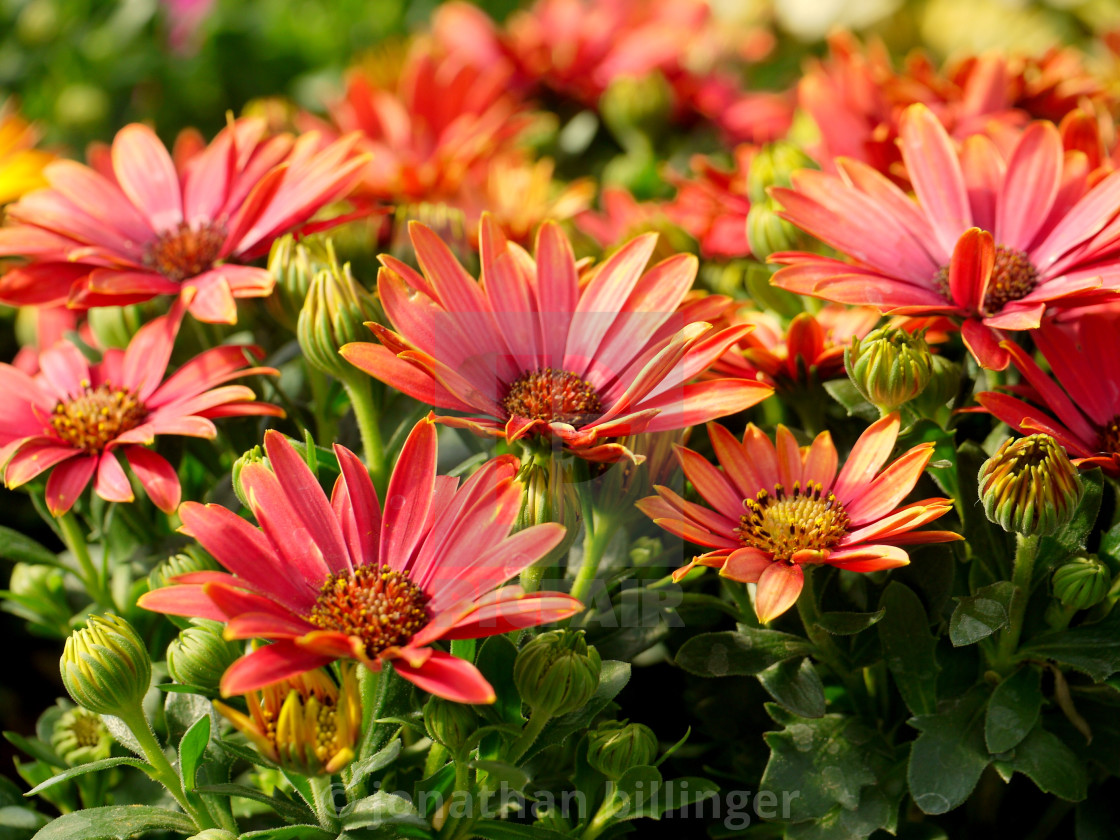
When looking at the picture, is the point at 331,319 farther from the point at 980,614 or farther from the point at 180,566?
the point at 980,614

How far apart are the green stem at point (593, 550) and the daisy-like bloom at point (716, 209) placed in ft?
1.40

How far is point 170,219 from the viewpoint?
993 millimetres

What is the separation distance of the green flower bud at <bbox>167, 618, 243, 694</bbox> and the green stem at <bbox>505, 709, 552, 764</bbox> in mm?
197

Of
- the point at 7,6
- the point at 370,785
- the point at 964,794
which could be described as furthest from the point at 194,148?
the point at 7,6

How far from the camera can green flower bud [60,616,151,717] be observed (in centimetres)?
67

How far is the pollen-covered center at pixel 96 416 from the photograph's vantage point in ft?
2.69

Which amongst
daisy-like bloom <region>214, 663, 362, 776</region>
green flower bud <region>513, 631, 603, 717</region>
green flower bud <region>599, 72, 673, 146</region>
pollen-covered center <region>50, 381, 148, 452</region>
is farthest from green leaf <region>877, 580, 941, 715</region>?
green flower bud <region>599, 72, 673, 146</region>

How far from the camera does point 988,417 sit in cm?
91

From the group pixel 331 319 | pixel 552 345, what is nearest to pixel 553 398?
pixel 552 345

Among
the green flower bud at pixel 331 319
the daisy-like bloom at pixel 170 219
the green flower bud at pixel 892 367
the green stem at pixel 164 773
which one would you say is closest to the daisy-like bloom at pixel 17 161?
Answer: the daisy-like bloom at pixel 170 219

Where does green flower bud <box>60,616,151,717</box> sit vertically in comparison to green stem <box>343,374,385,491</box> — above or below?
below

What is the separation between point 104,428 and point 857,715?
1.98 ft

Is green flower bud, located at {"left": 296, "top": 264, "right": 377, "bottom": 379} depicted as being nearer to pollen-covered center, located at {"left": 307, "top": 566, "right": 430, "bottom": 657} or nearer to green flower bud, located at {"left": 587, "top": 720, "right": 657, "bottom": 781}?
pollen-covered center, located at {"left": 307, "top": 566, "right": 430, "bottom": 657}

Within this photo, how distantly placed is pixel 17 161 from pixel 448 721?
3.02 feet
